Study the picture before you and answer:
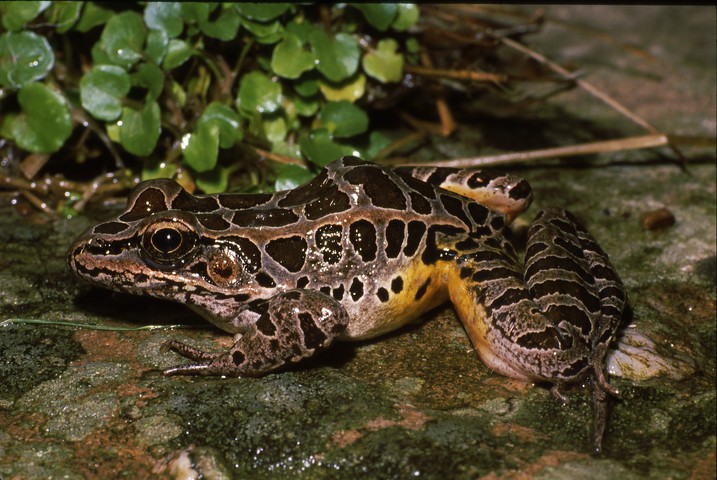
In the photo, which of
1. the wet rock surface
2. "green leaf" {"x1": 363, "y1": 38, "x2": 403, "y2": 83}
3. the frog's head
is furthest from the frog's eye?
"green leaf" {"x1": 363, "y1": 38, "x2": 403, "y2": 83}

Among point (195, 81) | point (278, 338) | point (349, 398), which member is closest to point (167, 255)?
point (278, 338)

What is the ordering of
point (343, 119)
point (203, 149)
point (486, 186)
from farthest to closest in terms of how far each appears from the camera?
1. point (343, 119)
2. point (203, 149)
3. point (486, 186)

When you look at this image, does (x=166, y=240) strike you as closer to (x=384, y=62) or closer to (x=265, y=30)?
(x=265, y=30)

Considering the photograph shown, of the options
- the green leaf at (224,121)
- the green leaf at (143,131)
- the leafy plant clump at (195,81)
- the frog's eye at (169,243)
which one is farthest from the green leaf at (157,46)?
the frog's eye at (169,243)

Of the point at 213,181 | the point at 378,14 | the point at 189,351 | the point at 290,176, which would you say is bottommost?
the point at 213,181

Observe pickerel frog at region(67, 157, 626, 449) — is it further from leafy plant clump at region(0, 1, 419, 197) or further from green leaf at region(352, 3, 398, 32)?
green leaf at region(352, 3, 398, 32)

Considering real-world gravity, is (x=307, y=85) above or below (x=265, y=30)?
below

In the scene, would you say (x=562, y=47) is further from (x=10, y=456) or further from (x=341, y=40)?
(x=10, y=456)
